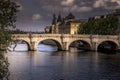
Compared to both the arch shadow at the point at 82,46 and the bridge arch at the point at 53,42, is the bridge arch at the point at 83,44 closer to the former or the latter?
the arch shadow at the point at 82,46

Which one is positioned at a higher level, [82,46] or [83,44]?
[83,44]

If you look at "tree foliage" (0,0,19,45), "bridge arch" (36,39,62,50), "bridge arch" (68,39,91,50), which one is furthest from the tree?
"bridge arch" (68,39,91,50)

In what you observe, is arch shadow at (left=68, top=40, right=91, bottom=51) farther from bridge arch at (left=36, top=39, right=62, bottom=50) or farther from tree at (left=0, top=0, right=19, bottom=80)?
tree at (left=0, top=0, right=19, bottom=80)

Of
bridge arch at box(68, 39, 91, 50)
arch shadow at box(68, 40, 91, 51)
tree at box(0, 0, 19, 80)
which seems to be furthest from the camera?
arch shadow at box(68, 40, 91, 51)

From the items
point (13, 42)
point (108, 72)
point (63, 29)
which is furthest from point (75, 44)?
point (13, 42)

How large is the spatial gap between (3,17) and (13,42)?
1.29m

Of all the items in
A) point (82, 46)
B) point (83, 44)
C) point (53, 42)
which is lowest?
point (82, 46)

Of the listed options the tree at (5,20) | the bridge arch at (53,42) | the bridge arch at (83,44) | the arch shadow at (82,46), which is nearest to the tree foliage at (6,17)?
the tree at (5,20)

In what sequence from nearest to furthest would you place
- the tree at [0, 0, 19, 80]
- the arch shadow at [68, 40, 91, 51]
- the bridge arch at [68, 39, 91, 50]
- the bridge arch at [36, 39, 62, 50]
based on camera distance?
the tree at [0, 0, 19, 80] < the bridge arch at [36, 39, 62, 50] < the bridge arch at [68, 39, 91, 50] < the arch shadow at [68, 40, 91, 51]

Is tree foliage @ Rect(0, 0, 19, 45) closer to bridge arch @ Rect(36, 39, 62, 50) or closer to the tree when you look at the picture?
the tree

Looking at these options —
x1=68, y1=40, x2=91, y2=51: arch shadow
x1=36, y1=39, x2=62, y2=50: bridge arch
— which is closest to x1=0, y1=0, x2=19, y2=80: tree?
x1=36, y1=39, x2=62, y2=50: bridge arch

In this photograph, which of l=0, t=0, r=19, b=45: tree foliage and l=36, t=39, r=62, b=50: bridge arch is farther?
l=36, t=39, r=62, b=50: bridge arch

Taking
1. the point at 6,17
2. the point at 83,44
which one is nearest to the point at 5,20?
the point at 6,17

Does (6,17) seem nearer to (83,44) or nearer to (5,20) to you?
(5,20)
